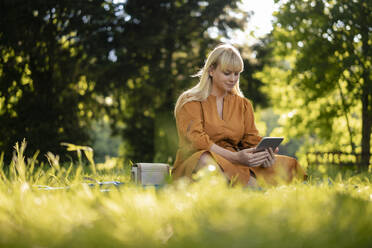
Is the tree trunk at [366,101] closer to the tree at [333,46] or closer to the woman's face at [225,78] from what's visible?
the tree at [333,46]

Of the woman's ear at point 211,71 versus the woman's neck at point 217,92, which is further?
the woman's neck at point 217,92

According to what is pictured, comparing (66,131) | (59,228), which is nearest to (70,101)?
(66,131)

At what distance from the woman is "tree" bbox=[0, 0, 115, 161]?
5458 mm

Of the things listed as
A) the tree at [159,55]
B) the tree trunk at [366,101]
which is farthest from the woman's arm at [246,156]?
the tree at [159,55]

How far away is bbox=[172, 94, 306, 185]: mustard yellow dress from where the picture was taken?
14.6ft

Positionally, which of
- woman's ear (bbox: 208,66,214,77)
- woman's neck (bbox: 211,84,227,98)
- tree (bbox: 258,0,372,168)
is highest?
tree (bbox: 258,0,372,168)

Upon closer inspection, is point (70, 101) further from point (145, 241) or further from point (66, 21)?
point (145, 241)

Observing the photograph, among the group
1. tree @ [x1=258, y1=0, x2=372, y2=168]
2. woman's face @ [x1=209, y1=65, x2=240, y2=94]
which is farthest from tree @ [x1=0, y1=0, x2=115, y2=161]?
woman's face @ [x1=209, y1=65, x2=240, y2=94]

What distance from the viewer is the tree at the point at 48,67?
9180 millimetres

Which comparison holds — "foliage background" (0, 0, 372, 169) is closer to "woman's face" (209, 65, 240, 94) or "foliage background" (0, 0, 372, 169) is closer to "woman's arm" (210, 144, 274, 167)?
"woman's face" (209, 65, 240, 94)

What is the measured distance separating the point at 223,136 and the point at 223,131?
0.06 meters

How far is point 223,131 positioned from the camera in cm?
482

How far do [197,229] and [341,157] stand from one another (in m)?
8.97

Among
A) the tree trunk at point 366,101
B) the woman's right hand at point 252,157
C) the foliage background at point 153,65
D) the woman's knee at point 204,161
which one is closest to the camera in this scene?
the woman's knee at point 204,161
